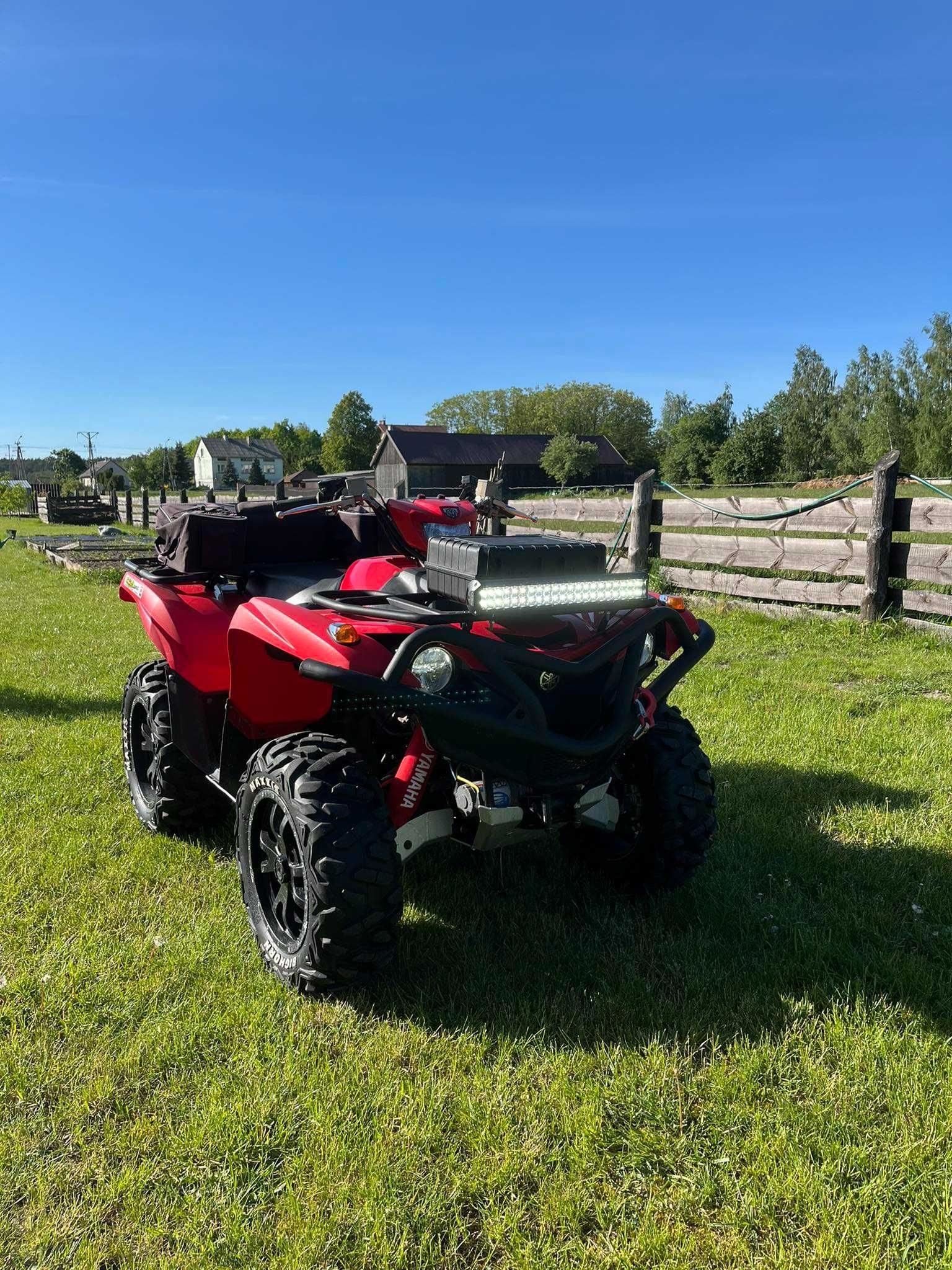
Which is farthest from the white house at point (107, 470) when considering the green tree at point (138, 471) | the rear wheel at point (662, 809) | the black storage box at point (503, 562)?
the black storage box at point (503, 562)

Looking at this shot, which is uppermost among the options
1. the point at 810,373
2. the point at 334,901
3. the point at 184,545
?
the point at 810,373

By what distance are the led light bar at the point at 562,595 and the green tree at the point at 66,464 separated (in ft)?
303

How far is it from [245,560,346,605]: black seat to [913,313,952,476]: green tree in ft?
201

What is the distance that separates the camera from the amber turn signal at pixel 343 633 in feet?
7.54

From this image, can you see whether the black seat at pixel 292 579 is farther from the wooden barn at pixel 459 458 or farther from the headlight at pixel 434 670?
the wooden barn at pixel 459 458

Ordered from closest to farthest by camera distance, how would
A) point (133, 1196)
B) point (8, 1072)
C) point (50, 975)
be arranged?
point (133, 1196), point (8, 1072), point (50, 975)

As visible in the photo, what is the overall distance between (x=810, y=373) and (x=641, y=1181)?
81.7 m

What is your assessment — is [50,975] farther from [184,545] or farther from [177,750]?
[184,545]

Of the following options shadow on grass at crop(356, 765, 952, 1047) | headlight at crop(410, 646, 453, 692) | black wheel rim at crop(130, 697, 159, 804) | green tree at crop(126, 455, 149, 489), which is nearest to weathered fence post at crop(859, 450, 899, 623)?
shadow on grass at crop(356, 765, 952, 1047)

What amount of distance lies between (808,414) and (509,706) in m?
77.4

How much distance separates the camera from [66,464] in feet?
345

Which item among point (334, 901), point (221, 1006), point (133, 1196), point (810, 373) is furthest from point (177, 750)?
point (810, 373)

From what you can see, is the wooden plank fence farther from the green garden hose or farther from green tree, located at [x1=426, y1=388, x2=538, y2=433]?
green tree, located at [x1=426, y1=388, x2=538, y2=433]

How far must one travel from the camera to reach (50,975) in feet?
9.05
